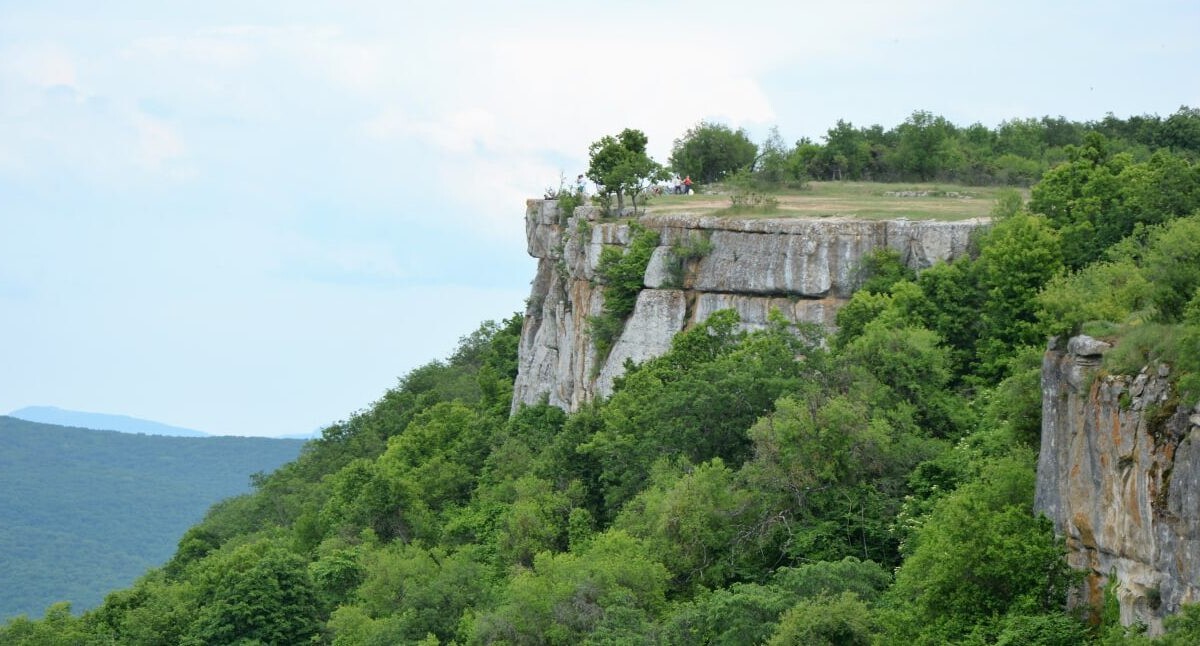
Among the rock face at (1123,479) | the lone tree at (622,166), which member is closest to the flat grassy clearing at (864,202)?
the lone tree at (622,166)

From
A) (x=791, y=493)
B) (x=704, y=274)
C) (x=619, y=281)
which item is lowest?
(x=791, y=493)

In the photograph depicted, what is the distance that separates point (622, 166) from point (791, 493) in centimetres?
2166

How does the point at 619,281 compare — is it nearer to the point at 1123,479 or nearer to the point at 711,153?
the point at 711,153

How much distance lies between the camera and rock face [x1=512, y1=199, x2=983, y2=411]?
5184 cm

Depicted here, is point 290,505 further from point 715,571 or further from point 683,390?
point 715,571

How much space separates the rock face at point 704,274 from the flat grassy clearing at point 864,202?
155 centimetres

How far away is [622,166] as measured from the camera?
2347 inches

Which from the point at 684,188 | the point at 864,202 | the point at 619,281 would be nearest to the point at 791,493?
the point at 619,281

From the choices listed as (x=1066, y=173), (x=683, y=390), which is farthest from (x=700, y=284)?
(x=1066, y=173)

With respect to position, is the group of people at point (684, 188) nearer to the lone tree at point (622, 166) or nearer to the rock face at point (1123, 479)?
the lone tree at point (622, 166)

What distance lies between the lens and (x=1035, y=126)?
75625mm

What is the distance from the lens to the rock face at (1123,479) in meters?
24.6

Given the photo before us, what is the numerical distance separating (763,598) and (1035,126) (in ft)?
151

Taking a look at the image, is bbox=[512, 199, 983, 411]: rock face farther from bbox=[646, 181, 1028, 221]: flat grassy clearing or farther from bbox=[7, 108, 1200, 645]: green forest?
bbox=[646, 181, 1028, 221]: flat grassy clearing
